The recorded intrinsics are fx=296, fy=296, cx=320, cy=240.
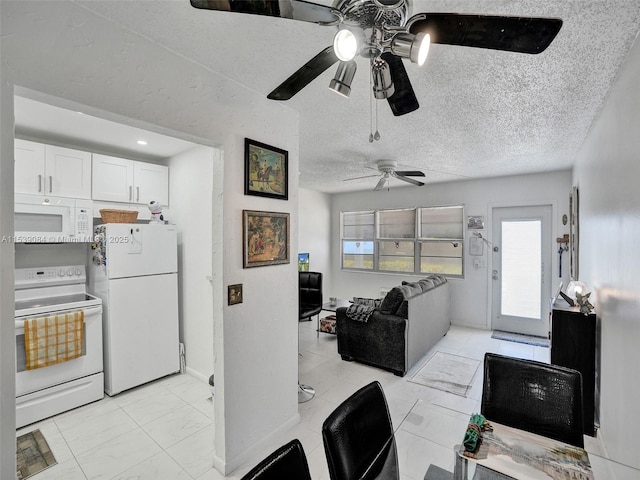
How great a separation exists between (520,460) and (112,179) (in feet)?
13.1

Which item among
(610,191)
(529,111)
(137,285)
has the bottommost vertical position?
(137,285)

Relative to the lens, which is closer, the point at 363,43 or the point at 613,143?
the point at 363,43

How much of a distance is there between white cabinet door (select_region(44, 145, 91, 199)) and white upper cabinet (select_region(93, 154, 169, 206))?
0.26 ft

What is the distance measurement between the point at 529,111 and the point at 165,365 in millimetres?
4304

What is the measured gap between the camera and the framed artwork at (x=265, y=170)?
2082 mm

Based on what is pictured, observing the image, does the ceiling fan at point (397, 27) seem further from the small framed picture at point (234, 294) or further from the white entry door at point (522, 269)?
the white entry door at point (522, 269)

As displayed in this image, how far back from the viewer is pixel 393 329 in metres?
3.39

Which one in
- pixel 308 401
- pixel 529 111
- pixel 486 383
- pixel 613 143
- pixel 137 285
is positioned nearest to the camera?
pixel 486 383

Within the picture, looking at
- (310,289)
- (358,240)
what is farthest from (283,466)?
(358,240)

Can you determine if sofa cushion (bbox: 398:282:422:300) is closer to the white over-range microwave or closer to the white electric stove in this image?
the white electric stove

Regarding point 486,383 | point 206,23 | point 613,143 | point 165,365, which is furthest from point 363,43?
point 165,365

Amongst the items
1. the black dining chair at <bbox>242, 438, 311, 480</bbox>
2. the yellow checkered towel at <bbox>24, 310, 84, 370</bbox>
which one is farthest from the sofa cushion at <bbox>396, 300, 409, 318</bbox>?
the yellow checkered towel at <bbox>24, 310, 84, 370</bbox>

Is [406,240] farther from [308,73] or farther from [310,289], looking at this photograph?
[308,73]

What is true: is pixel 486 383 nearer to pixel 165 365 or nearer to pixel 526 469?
pixel 526 469
